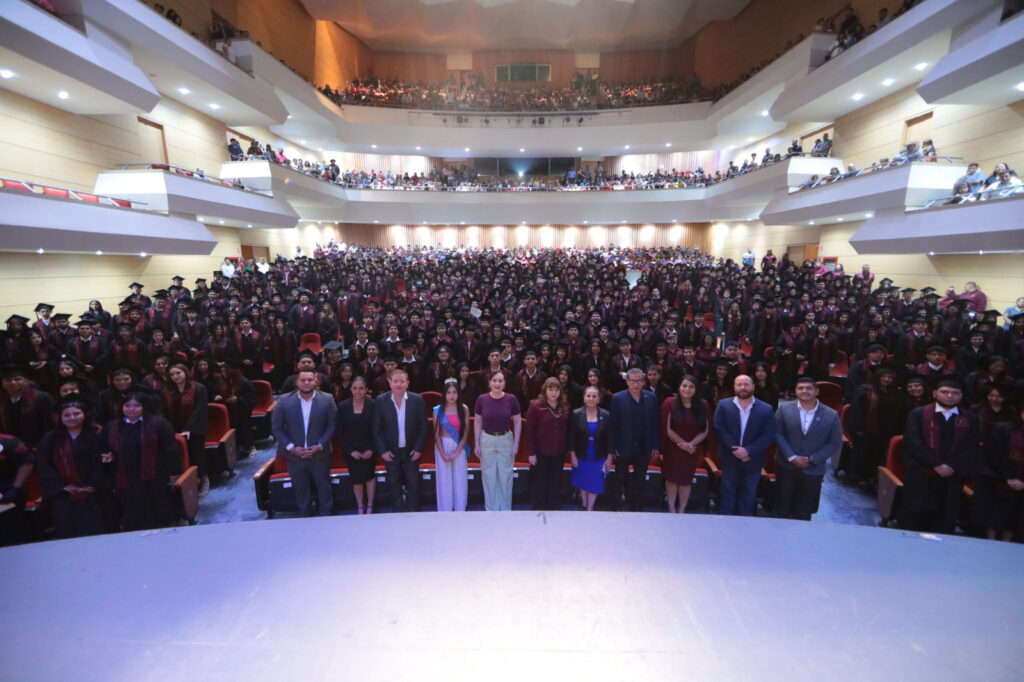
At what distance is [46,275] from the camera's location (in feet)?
34.5

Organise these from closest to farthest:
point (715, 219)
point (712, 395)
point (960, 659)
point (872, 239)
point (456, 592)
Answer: point (960, 659) → point (456, 592) → point (712, 395) → point (872, 239) → point (715, 219)

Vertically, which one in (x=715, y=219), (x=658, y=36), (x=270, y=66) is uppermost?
(x=658, y=36)

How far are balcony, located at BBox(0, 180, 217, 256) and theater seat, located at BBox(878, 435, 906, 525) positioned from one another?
13383 millimetres

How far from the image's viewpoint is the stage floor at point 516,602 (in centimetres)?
101

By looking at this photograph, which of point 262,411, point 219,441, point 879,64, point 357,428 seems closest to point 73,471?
point 219,441

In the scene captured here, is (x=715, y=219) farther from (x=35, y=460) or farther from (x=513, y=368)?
(x=35, y=460)

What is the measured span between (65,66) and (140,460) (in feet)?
35.1

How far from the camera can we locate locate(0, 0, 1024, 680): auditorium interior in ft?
3.81

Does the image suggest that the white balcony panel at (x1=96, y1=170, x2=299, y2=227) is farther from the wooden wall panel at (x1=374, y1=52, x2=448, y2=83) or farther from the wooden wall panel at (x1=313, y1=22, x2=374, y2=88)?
the wooden wall panel at (x1=374, y1=52, x2=448, y2=83)

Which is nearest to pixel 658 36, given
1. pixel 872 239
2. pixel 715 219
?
pixel 715 219

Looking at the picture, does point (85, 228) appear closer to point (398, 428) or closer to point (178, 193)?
point (178, 193)

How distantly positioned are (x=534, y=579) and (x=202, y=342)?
8344mm

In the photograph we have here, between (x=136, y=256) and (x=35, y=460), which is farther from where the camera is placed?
(x=136, y=256)

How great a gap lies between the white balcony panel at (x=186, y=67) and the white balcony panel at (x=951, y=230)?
1992cm
